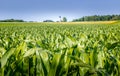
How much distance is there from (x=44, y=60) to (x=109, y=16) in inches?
6668

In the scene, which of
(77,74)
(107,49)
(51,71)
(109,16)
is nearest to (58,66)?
(51,71)

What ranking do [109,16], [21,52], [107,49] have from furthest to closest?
[109,16] → [107,49] → [21,52]

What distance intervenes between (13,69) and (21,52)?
10.8 inches

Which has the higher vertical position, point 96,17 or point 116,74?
point 116,74

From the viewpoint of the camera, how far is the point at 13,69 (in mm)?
2197

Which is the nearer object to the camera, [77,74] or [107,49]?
[77,74]

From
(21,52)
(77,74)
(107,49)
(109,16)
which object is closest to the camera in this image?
(77,74)

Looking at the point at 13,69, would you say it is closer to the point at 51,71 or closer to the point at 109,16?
the point at 51,71

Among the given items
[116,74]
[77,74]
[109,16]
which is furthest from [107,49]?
[109,16]

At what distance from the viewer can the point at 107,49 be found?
10.3 ft

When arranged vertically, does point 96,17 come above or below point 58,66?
below

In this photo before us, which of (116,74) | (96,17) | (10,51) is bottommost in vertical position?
(96,17)

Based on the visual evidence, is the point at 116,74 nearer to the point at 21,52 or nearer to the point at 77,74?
the point at 77,74

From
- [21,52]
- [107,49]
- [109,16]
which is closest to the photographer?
[21,52]
